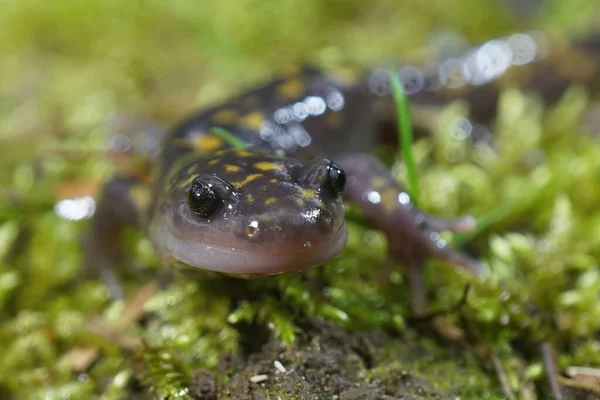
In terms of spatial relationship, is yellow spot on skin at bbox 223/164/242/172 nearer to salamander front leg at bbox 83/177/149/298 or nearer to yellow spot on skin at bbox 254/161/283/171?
yellow spot on skin at bbox 254/161/283/171

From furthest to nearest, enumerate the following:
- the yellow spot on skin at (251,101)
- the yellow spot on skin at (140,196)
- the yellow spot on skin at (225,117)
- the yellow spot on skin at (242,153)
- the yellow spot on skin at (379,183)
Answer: the yellow spot on skin at (251,101), the yellow spot on skin at (225,117), the yellow spot on skin at (140,196), the yellow spot on skin at (379,183), the yellow spot on skin at (242,153)

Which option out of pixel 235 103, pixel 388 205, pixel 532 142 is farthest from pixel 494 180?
pixel 235 103

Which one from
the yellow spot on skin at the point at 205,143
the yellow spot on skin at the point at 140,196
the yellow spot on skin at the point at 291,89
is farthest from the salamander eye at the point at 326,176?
the yellow spot on skin at the point at 291,89

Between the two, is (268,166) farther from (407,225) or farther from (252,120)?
(252,120)

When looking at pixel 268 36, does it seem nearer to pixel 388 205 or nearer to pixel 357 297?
pixel 388 205

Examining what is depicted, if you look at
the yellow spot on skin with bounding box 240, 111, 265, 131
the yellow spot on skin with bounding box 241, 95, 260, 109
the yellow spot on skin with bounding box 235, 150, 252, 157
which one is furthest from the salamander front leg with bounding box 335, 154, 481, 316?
the yellow spot on skin with bounding box 241, 95, 260, 109

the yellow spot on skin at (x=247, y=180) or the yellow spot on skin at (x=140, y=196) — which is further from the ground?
the yellow spot on skin at (x=247, y=180)

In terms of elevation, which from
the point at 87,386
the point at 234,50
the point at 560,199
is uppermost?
the point at 560,199

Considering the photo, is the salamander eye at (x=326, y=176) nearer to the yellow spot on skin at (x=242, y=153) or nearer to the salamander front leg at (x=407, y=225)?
the yellow spot on skin at (x=242, y=153)

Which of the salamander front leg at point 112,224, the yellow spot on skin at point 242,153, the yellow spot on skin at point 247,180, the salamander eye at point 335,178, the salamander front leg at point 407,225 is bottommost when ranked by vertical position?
the salamander front leg at point 112,224
